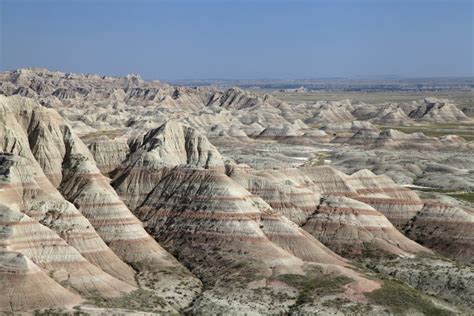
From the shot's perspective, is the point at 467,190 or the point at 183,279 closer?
the point at 183,279

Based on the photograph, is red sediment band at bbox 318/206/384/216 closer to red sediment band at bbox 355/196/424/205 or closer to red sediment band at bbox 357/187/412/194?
red sediment band at bbox 355/196/424/205

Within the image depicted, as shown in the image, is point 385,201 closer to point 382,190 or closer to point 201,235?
point 382,190

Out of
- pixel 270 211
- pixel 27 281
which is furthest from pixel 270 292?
pixel 27 281

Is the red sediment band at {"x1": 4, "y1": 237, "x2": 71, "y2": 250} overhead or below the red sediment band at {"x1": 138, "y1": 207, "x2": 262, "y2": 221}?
overhead

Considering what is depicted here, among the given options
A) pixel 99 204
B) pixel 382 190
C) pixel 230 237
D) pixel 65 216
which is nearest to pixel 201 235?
pixel 230 237

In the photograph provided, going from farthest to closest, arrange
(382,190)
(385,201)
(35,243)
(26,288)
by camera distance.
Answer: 1. (382,190)
2. (385,201)
3. (35,243)
4. (26,288)

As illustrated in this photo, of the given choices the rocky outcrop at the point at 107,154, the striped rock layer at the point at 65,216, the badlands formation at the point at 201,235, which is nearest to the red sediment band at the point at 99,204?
the striped rock layer at the point at 65,216

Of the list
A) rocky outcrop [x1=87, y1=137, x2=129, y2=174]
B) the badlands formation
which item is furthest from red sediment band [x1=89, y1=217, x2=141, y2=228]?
rocky outcrop [x1=87, y1=137, x2=129, y2=174]

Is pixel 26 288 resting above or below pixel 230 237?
above

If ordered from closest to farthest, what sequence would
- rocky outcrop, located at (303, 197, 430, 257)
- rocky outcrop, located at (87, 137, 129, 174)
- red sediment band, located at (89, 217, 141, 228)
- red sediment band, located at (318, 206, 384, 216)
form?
red sediment band, located at (89, 217, 141, 228) < rocky outcrop, located at (303, 197, 430, 257) < red sediment band, located at (318, 206, 384, 216) < rocky outcrop, located at (87, 137, 129, 174)

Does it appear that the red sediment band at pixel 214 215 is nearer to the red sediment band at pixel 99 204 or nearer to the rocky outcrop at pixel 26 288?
the red sediment band at pixel 99 204

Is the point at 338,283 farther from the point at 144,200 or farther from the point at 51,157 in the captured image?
the point at 51,157
